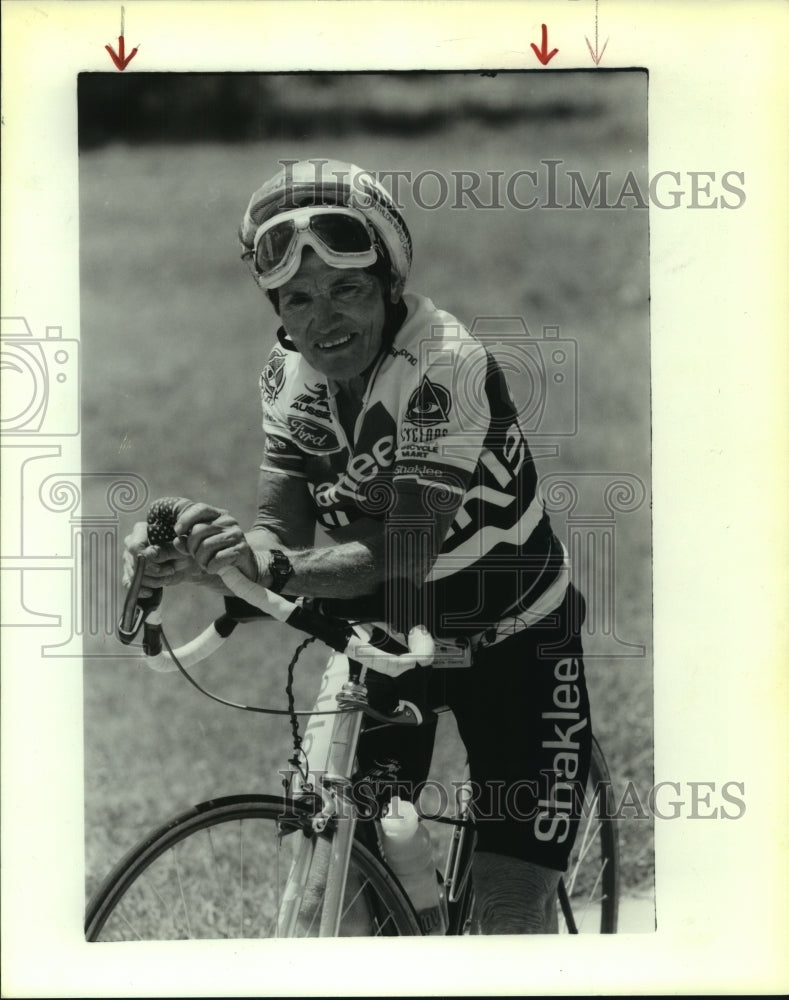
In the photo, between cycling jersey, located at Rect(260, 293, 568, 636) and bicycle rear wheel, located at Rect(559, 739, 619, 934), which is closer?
cycling jersey, located at Rect(260, 293, 568, 636)

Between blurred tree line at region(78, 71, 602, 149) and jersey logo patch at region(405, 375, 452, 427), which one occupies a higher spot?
blurred tree line at region(78, 71, 602, 149)

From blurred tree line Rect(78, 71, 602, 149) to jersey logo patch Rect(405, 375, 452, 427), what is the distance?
0.73 meters

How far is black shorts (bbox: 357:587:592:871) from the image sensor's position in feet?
15.2

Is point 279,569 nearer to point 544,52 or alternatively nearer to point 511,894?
point 511,894

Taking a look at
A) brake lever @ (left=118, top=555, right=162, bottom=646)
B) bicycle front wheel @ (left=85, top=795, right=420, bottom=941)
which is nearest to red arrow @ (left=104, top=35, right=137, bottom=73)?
brake lever @ (left=118, top=555, right=162, bottom=646)

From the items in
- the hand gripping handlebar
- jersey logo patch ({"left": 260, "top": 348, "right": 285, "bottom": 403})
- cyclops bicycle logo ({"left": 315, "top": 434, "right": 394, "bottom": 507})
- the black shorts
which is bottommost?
the black shorts

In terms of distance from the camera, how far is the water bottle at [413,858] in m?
4.62

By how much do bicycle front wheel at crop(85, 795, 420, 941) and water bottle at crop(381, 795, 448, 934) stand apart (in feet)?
0.10

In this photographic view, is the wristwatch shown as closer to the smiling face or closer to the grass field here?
the grass field

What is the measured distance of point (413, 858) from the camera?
462cm

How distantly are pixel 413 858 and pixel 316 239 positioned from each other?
176cm

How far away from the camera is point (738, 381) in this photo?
465cm

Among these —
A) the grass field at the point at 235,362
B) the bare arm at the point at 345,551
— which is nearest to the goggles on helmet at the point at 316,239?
the grass field at the point at 235,362

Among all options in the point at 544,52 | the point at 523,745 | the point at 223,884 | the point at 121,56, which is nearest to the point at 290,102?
the point at 121,56
